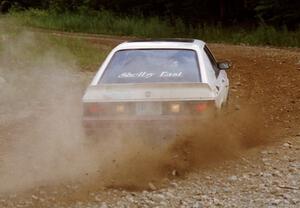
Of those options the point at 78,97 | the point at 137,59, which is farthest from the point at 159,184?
the point at 78,97

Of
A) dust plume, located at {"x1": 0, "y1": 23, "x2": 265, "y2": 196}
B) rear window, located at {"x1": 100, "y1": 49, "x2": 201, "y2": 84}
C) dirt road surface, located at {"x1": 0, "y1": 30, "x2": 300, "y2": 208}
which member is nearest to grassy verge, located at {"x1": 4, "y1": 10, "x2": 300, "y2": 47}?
dirt road surface, located at {"x1": 0, "y1": 30, "x2": 300, "y2": 208}

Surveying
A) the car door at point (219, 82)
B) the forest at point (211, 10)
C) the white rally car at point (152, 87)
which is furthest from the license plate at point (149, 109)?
the forest at point (211, 10)

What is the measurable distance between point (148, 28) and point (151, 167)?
915 inches

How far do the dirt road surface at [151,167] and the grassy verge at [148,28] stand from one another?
14.2 metres

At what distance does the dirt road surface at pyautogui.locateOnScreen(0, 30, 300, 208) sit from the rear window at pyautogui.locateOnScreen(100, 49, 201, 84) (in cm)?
86

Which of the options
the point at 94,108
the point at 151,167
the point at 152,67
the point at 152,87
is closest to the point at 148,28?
the point at 152,67

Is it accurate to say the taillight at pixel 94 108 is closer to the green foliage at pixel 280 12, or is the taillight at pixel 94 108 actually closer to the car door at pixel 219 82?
the car door at pixel 219 82

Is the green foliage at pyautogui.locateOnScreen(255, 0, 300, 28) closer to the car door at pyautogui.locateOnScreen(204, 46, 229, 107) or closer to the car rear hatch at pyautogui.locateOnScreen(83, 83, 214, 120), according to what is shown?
the car door at pyautogui.locateOnScreen(204, 46, 229, 107)

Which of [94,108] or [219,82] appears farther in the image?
[219,82]

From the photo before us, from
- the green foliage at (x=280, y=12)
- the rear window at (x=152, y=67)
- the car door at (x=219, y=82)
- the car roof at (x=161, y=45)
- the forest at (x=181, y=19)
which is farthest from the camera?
the green foliage at (x=280, y=12)

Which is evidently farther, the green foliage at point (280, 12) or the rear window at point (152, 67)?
the green foliage at point (280, 12)

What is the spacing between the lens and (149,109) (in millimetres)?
7746

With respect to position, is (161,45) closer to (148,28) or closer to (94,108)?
(94,108)

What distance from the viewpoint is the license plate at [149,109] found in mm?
7730
